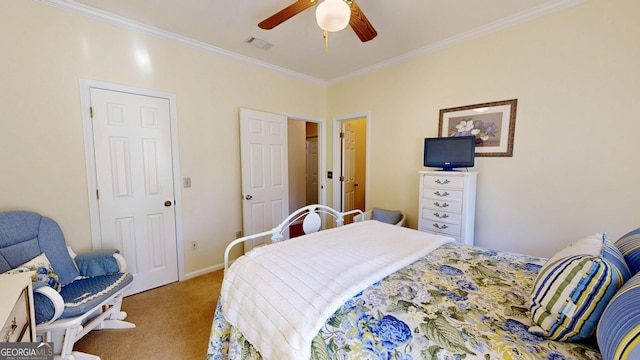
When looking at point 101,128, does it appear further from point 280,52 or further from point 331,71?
point 331,71

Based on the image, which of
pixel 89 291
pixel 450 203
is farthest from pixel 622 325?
pixel 89 291

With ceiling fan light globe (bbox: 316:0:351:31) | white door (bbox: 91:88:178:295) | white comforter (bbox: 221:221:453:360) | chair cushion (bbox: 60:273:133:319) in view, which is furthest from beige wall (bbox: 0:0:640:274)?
ceiling fan light globe (bbox: 316:0:351:31)

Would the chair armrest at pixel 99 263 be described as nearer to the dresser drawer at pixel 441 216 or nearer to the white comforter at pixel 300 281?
the white comforter at pixel 300 281

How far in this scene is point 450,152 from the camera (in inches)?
99.8

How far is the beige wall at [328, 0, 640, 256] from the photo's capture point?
1.85 m

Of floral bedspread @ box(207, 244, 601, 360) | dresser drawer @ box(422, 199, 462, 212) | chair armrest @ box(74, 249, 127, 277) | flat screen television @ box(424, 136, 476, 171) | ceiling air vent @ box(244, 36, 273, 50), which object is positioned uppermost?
ceiling air vent @ box(244, 36, 273, 50)

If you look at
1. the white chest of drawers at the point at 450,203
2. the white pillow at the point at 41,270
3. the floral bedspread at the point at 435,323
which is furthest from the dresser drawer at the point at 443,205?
the white pillow at the point at 41,270

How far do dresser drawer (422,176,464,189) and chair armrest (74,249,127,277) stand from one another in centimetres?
291

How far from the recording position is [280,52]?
9.55 feet

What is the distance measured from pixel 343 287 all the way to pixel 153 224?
2336 millimetres

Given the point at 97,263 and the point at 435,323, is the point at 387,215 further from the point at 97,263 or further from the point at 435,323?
the point at 97,263

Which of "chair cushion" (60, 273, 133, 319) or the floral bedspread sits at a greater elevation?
the floral bedspread

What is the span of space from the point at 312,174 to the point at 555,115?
13.5 feet

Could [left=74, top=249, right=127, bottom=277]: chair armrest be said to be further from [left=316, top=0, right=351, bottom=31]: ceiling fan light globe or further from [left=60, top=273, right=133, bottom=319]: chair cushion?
[left=316, top=0, right=351, bottom=31]: ceiling fan light globe
